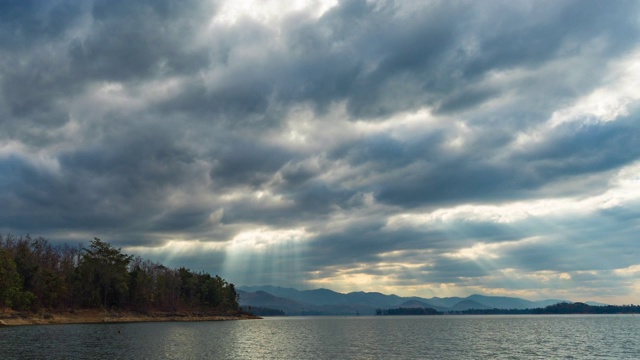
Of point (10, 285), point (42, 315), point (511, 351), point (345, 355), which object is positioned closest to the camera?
point (345, 355)

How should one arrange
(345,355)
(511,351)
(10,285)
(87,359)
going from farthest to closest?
(10,285) < (511,351) < (345,355) < (87,359)

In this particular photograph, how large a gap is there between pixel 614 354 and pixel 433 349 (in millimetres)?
33294

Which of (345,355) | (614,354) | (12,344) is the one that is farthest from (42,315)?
(614,354)

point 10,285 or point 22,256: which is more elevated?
point 22,256

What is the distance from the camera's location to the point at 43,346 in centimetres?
8556

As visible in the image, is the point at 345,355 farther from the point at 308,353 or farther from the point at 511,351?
the point at 511,351

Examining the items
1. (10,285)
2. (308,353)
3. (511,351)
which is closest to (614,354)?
(511,351)

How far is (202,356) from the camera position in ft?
266

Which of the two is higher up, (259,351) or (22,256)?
(22,256)

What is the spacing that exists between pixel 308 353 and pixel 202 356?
2008cm

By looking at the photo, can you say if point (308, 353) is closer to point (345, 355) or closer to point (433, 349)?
point (345, 355)

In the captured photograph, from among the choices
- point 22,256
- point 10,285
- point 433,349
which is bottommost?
point 433,349

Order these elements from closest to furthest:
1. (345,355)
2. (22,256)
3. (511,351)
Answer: (345,355), (511,351), (22,256)

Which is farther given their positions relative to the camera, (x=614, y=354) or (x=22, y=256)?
(x=22, y=256)
